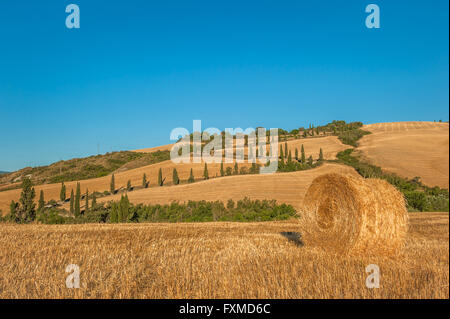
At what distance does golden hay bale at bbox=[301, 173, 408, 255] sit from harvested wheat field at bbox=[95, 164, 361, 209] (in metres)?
30.0

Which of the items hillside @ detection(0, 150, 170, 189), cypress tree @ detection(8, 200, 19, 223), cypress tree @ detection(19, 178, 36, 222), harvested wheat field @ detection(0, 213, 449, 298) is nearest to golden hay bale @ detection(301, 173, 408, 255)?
harvested wheat field @ detection(0, 213, 449, 298)

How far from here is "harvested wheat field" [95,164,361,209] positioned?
4200 centimetres

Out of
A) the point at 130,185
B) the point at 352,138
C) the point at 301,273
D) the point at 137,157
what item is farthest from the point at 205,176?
the point at 301,273

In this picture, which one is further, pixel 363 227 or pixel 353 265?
pixel 363 227

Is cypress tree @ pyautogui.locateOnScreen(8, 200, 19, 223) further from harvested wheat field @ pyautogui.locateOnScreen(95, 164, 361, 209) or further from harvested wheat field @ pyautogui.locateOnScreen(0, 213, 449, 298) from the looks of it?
harvested wheat field @ pyautogui.locateOnScreen(0, 213, 449, 298)

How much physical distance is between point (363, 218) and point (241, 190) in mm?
37915

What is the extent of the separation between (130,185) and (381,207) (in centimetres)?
5915

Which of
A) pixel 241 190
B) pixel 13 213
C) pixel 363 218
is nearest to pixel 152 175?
pixel 241 190

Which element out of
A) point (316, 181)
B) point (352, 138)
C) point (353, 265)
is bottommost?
point (353, 265)

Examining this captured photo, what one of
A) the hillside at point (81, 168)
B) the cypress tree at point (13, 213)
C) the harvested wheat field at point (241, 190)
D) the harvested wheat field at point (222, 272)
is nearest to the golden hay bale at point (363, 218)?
the harvested wheat field at point (222, 272)
